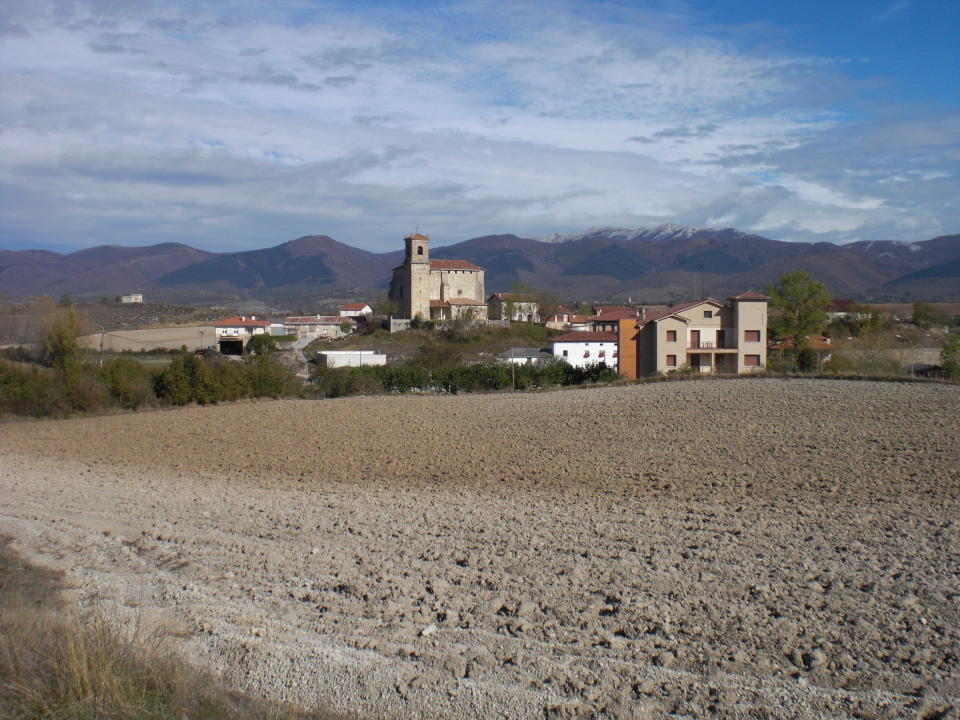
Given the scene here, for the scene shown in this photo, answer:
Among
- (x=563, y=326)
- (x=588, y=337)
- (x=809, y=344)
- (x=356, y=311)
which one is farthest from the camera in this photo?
(x=356, y=311)

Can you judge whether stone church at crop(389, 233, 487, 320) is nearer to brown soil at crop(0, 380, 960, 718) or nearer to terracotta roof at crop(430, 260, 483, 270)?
terracotta roof at crop(430, 260, 483, 270)

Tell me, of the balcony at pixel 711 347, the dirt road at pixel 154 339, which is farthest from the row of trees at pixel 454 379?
the dirt road at pixel 154 339

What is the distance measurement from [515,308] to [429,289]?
10.1m

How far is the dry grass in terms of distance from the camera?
5.11 meters

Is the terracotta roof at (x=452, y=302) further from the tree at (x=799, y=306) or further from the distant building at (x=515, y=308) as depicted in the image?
the tree at (x=799, y=306)

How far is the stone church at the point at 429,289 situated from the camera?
8356cm

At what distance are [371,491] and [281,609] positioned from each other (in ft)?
22.1

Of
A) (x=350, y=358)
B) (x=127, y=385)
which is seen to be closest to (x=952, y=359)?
(x=350, y=358)

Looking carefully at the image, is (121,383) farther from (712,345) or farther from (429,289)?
(429,289)

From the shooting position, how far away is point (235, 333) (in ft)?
259

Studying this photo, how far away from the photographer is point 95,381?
32.1 metres

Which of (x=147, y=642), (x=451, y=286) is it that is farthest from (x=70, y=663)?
(x=451, y=286)

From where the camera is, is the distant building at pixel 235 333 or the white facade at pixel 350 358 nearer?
the white facade at pixel 350 358

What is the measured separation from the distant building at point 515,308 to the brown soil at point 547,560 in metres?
63.6
